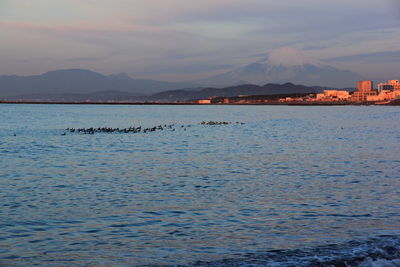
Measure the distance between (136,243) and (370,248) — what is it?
635 centimetres

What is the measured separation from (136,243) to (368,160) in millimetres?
22799

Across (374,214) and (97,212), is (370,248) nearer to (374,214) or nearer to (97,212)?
(374,214)

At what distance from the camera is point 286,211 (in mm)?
16172

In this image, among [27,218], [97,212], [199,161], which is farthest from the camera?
[199,161]

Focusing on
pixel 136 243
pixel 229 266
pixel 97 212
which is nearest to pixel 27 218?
pixel 97 212

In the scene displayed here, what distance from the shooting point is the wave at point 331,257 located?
10.9 metres

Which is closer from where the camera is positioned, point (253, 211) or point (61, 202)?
point (253, 211)

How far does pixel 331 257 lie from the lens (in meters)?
11.3

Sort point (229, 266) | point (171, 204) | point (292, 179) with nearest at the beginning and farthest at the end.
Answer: point (229, 266), point (171, 204), point (292, 179)

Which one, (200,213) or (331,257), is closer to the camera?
(331,257)

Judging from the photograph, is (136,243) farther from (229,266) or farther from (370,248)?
(370,248)

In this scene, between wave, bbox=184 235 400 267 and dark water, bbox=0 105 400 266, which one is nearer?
wave, bbox=184 235 400 267

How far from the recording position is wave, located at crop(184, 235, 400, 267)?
10898 mm

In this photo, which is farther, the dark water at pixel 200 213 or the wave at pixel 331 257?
the dark water at pixel 200 213
